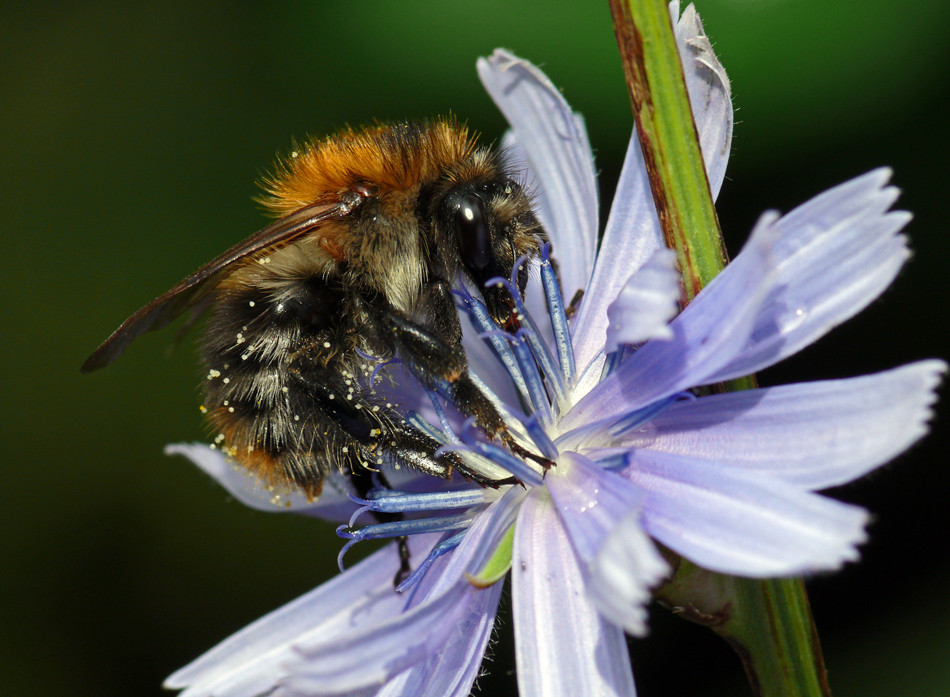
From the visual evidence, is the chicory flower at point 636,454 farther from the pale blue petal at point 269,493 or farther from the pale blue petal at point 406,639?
the pale blue petal at point 269,493

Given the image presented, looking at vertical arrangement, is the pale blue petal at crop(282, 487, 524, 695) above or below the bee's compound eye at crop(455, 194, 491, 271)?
below

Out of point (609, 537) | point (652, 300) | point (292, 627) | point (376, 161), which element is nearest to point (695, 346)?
point (652, 300)

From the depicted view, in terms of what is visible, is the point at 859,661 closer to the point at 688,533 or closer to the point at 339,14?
the point at 688,533

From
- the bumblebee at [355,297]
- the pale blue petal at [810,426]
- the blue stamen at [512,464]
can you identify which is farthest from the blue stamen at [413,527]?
the pale blue petal at [810,426]

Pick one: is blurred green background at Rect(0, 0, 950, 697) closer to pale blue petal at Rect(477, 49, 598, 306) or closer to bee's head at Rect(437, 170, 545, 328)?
pale blue petal at Rect(477, 49, 598, 306)

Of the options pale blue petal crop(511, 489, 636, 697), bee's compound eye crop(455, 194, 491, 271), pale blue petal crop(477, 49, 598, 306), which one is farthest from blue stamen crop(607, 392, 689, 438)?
pale blue petal crop(477, 49, 598, 306)

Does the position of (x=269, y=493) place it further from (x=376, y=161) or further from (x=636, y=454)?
Result: (x=636, y=454)
